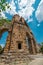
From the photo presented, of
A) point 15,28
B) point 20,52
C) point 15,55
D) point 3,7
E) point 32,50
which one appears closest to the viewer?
point 3,7

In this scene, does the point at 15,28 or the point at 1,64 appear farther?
the point at 15,28

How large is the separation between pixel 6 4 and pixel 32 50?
857 inches

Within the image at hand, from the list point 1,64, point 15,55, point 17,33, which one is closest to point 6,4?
point 1,64

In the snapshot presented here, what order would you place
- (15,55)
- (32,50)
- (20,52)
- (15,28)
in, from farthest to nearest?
(32,50) → (15,28) → (20,52) → (15,55)

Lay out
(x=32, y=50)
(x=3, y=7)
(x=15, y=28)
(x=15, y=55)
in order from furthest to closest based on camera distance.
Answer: (x=32, y=50)
(x=15, y=28)
(x=15, y=55)
(x=3, y=7)

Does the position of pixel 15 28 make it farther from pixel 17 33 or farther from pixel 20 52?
pixel 20 52

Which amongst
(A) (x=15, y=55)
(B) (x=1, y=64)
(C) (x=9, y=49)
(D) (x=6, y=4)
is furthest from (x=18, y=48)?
(D) (x=6, y=4)

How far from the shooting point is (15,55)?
3616 centimetres

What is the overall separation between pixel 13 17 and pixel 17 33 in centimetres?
390

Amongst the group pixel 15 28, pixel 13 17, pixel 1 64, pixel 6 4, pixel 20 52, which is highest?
pixel 13 17

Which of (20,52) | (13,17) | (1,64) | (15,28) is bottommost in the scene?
(1,64)

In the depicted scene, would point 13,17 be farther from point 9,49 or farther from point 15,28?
point 9,49

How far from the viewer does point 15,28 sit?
41094 mm

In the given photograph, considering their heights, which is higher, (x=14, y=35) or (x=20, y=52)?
(x=14, y=35)
